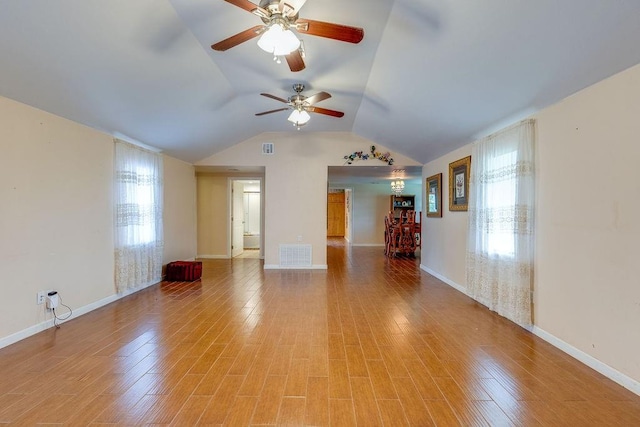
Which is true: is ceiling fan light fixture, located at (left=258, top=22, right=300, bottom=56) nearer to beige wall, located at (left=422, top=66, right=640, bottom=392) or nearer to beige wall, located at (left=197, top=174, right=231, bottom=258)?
beige wall, located at (left=422, top=66, right=640, bottom=392)

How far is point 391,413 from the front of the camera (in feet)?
5.76

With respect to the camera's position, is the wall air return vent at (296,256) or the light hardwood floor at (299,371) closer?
the light hardwood floor at (299,371)

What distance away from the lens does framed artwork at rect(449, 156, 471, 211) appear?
14.0 ft

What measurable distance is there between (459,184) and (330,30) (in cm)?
351

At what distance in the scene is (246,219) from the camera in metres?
10.4

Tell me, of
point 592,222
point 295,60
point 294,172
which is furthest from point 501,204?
point 294,172

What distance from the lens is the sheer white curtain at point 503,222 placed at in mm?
2928

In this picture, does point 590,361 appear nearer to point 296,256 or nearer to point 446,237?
point 446,237

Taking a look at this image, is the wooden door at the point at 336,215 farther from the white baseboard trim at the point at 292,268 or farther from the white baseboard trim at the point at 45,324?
the white baseboard trim at the point at 45,324

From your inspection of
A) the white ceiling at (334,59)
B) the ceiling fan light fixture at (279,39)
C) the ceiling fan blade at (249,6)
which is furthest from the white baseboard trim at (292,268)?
the ceiling fan blade at (249,6)

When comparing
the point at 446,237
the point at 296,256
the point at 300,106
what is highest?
the point at 300,106

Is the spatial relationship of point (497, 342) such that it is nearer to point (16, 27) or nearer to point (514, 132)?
point (514, 132)

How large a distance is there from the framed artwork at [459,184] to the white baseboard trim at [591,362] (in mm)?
1955

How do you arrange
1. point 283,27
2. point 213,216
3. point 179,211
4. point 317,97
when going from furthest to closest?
1. point 213,216
2. point 179,211
3. point 317,97
4. point 283,27
